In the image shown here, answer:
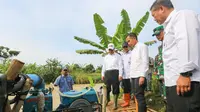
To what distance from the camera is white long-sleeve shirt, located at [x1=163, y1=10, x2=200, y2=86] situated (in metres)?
1.87

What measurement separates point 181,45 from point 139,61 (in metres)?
2.41

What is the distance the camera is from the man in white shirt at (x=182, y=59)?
1852 mm

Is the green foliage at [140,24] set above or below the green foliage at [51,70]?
above

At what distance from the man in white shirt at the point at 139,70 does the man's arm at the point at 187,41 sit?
2.11 m

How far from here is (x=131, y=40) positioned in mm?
4570

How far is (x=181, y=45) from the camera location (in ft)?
6.31

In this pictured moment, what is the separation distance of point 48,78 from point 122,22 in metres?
9.91

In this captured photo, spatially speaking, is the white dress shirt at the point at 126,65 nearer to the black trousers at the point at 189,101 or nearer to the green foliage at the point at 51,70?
the black trousers at the point at 189,101

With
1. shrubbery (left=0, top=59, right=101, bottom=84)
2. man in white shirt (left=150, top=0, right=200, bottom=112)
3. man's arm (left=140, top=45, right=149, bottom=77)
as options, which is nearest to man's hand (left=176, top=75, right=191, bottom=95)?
man in white shirt (left=150, top=0, right=200, bottom=112)

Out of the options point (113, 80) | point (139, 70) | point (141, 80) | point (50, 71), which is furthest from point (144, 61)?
point (50, 71)

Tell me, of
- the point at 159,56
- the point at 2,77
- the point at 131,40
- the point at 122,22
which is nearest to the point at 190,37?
the point at 2,77

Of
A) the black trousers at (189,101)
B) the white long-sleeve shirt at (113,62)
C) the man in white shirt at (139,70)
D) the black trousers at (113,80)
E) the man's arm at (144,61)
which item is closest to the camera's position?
the black trousers at (189,101)

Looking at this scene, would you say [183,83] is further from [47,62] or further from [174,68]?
[47,62]

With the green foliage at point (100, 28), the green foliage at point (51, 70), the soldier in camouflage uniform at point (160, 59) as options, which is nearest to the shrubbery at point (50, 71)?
the green foliage at point (51, 70)
